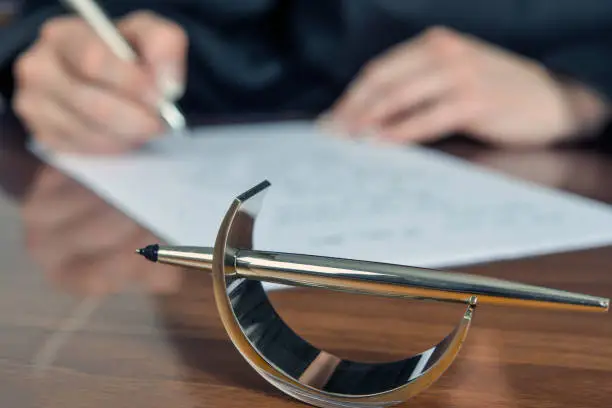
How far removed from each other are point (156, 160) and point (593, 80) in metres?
0.38

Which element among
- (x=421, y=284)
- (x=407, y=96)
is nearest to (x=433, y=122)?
(x=407, y=96)

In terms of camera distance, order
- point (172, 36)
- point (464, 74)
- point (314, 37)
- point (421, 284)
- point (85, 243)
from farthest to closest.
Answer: point (314, 37), point (464, 74), point (172, 36), point (85, 243), point (421, 284)

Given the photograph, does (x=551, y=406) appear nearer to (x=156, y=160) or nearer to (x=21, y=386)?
(x=21, y=386)

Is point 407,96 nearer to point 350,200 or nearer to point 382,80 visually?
point 382,80

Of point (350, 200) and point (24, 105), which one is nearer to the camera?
point (350, 200)

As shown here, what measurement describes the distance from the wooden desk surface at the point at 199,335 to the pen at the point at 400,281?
0.04 metres

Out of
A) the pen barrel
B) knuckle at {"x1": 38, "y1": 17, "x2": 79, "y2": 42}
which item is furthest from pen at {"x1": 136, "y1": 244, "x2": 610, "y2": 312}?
knuckle at {"x1": 38, "y1": 17, "x2": 79, "y2": 42}

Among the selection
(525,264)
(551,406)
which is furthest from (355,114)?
(551,406)

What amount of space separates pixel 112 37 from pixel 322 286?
398mm

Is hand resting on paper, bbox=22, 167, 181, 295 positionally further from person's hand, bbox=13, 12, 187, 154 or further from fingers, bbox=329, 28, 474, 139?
fingers, bbox=329, 28, 474, 139

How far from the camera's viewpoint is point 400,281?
6.4 inches

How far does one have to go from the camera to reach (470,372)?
21 centimetres

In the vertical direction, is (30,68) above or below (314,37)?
below

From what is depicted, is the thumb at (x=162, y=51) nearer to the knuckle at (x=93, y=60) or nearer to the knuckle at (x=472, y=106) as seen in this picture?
the knuckle at (x=93, y=60)
